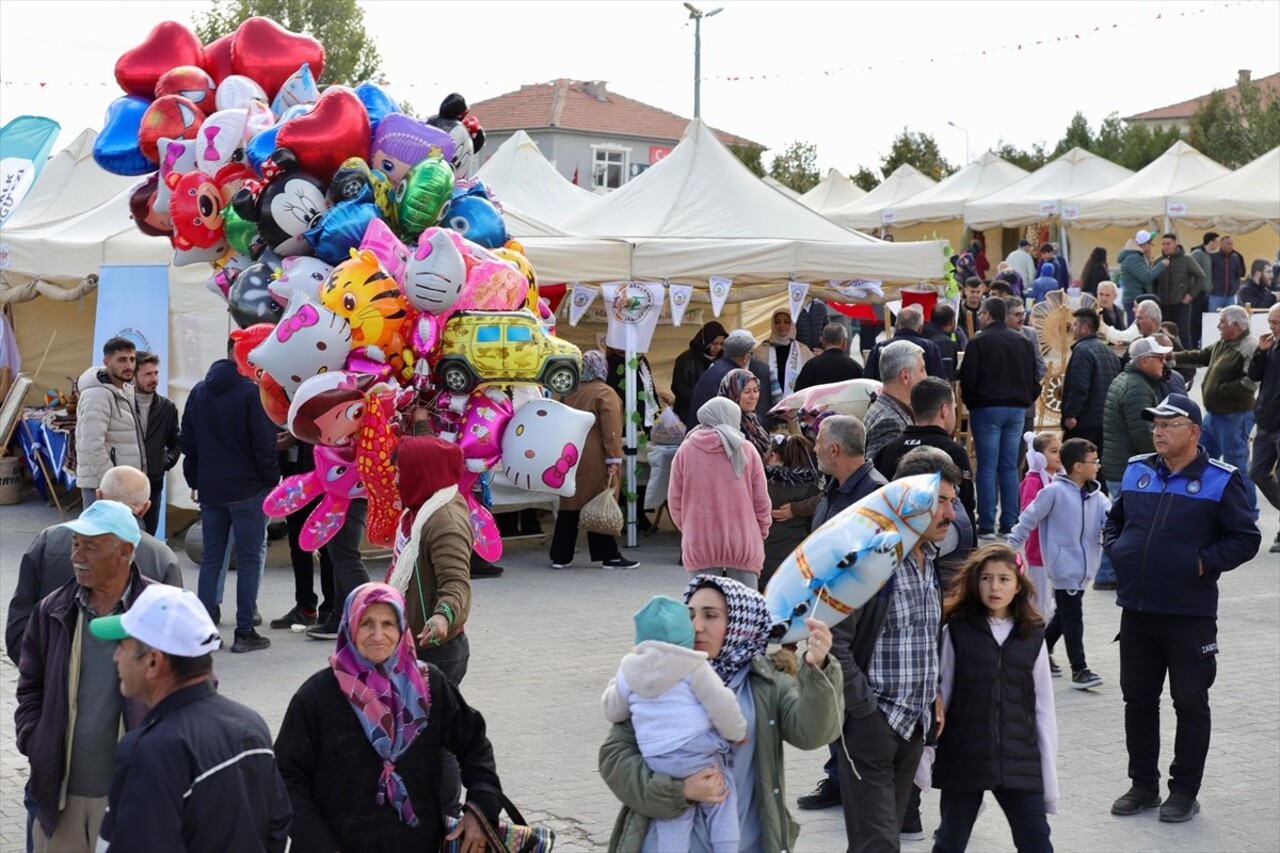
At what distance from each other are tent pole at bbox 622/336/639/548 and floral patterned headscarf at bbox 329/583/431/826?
831 cm

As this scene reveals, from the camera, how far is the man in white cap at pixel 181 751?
3635 mm

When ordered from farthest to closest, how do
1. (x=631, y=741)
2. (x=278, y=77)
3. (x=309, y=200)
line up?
(x=278, y=77), (x=309, y=200), (x=631, y=741)

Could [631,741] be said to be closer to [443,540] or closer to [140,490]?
[443,540]

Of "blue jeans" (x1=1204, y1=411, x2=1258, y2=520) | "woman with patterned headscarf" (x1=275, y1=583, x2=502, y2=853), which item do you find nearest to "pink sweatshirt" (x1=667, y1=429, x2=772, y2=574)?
"woman with patterned headscarf" (x1=275, y1=583, x2=502, y2=853)

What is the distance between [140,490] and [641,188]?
9783 millimetres

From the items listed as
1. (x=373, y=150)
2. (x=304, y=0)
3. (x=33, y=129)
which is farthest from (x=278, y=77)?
(x=304, y=0)

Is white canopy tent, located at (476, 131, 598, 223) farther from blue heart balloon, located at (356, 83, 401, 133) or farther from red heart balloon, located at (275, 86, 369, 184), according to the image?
red heart balloon, located at (275, 86, 369, 184)

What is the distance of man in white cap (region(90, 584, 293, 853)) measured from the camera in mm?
3635

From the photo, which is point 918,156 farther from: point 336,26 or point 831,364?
point 831,364

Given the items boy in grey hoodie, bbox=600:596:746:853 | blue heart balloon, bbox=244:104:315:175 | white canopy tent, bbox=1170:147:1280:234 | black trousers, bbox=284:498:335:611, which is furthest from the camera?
white canopy tent, bbox=1170:147:1280:234

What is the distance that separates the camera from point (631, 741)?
4.22 metres

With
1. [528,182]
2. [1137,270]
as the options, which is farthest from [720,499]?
[1137,270]

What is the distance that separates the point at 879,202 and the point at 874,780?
34.4m

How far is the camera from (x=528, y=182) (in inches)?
802
